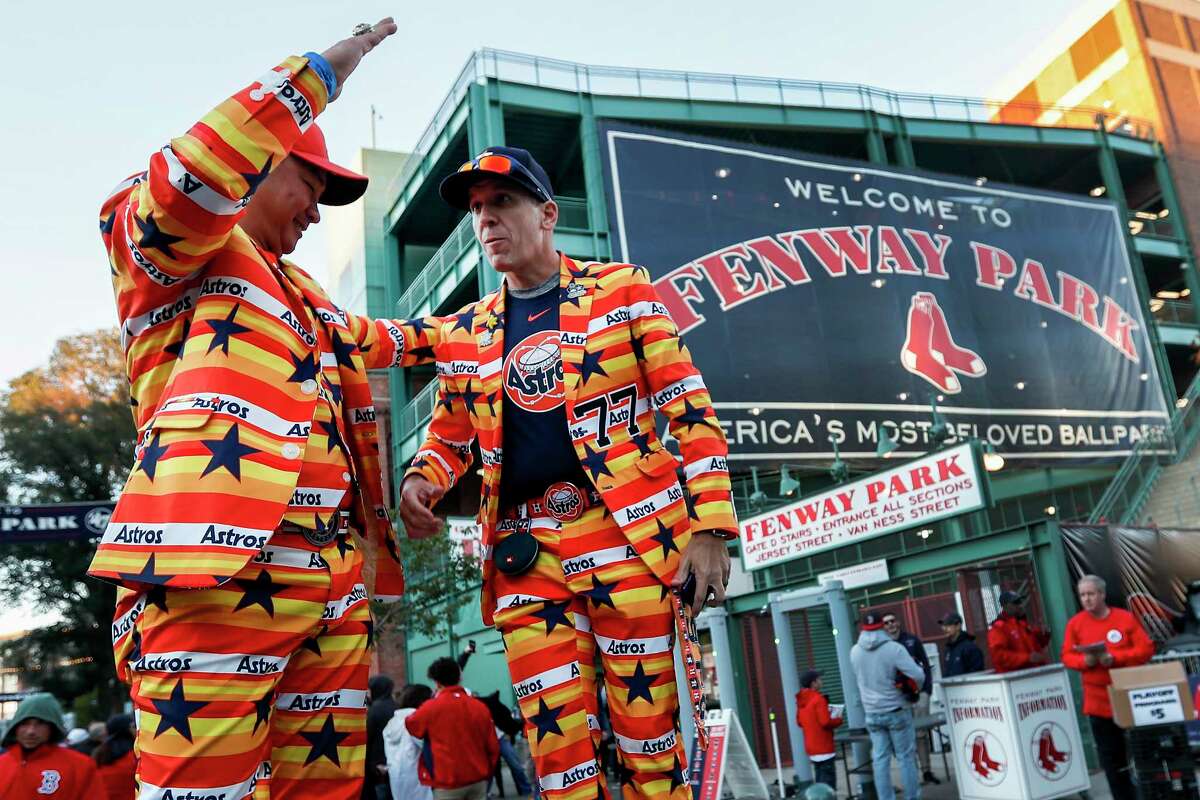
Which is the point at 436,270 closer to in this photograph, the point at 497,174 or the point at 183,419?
the point at 497,174

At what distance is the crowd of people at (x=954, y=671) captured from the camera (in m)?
7.55

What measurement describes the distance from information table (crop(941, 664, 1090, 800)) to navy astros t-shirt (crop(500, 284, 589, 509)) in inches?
269

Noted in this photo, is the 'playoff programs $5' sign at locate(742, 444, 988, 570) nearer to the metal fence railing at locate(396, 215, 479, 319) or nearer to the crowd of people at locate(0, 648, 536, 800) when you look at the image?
the crowd of people at locate(0, 648, 536, 800)

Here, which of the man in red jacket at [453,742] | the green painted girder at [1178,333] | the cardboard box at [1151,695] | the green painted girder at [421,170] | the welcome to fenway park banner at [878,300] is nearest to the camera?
the cardboard box at [1151,695]

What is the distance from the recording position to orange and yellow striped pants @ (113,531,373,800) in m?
1.85

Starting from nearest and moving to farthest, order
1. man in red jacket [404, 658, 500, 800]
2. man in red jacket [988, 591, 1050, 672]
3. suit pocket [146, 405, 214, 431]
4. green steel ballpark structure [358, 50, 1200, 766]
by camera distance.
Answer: suit pocket [146, 405, 214, 431]
man in red jacket [404, 658, 500, 800]
man in red jacket [988, 591, 1050, 672]
green steel ballpark structure [358, 50, 1200, 766]

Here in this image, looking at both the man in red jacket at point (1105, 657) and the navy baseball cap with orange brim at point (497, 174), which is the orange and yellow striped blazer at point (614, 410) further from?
the man in red jacket at point (1105, 657)

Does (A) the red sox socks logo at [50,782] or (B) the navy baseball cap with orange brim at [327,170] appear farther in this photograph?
(A) the red sox socks logo at [50,782]

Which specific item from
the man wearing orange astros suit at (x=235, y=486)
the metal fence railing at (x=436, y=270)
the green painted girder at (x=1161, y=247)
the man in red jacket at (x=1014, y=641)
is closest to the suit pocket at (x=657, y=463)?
the man wearing orange astros suit at (x=235, y=486)

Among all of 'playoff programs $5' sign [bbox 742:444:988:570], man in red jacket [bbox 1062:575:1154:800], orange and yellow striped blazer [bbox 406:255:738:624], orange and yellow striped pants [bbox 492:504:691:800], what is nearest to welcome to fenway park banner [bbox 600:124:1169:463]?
'playoff programs $5' sign [bbox 742:444:988:570]

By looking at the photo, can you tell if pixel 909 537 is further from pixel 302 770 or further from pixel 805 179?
pixel 302 770

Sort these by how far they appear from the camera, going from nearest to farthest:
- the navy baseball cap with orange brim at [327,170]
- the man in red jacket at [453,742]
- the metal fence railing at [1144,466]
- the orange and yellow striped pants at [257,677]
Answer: the orange and yellow striped pants at [257,677], the navy baseball cap with orange brim at [327,170], the man in red jacket at [453,742], the metal fence railing at [1144,466]

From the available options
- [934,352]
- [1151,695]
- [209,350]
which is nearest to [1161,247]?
[934,352]

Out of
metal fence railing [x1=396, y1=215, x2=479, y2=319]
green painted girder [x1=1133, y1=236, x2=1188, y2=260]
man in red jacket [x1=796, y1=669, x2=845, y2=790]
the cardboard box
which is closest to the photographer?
the cardboard box
